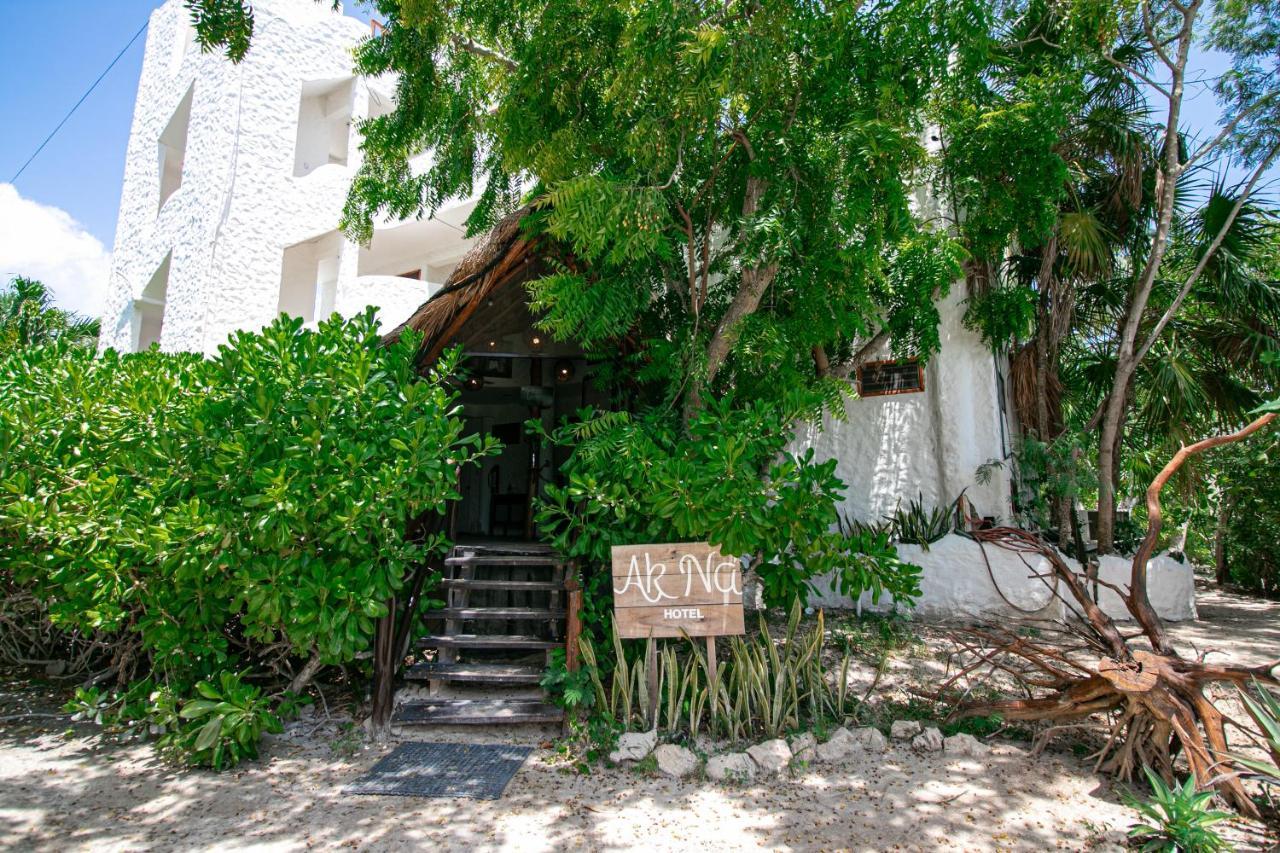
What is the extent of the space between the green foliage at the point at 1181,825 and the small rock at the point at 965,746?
103 cm

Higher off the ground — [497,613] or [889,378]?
[889,378]

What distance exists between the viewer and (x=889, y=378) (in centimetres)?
902

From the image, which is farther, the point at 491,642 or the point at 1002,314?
the point at 1002,314

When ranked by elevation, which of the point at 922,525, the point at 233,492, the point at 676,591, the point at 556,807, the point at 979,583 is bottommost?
the point at 556,807

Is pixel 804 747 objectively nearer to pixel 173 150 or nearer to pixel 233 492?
pixel 233 492

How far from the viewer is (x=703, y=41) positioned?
13.2 ft

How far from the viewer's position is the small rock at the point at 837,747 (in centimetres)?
419

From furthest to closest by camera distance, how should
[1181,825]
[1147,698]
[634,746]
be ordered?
1. [634,746]
2. [1147,698]
3. [1181,825]

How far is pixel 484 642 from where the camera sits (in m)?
5.05

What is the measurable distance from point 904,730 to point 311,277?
43.3 feet

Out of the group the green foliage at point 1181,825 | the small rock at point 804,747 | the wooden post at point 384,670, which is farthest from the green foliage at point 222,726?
the green foliage at point 1181,825

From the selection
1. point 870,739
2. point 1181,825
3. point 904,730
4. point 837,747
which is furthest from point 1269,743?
point 837,747

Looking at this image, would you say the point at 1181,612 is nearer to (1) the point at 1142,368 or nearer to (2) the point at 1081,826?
(1) the point at 1142,368

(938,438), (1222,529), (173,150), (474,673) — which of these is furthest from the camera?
(173,150)
